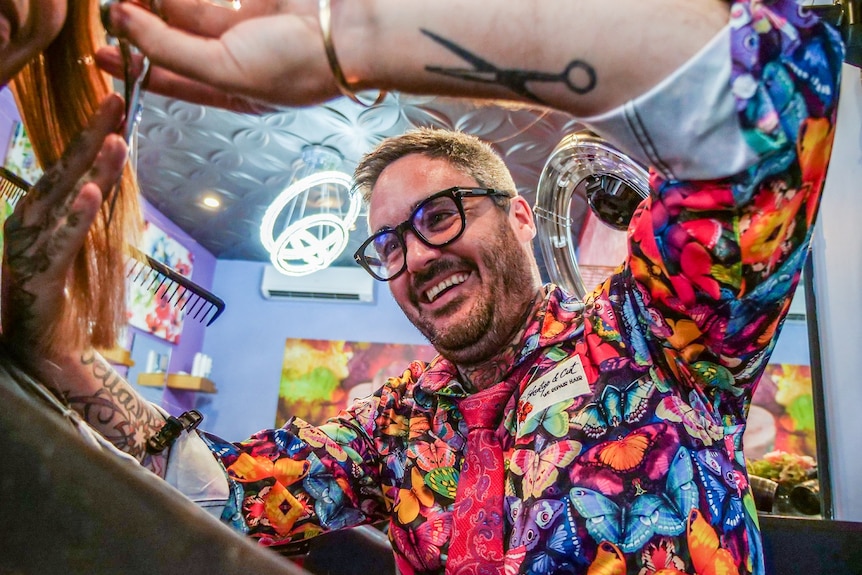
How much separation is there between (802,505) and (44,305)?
1.88 m

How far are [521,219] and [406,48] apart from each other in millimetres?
1000

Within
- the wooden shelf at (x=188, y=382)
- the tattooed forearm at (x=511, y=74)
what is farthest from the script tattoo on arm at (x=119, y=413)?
the wooden shelf at (x=188, y=382)

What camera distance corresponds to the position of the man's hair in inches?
43.3

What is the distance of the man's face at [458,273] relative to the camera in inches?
42.6

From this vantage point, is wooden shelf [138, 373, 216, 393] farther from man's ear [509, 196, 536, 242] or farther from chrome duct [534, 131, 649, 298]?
chrome duct [534, 131, 649, 298]

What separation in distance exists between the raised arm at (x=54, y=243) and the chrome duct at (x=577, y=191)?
53 centimetres

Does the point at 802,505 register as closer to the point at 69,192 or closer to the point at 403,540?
the point at 403,540

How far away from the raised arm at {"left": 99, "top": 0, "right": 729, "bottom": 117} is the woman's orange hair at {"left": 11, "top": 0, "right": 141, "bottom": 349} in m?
0.02

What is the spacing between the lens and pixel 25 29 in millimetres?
280

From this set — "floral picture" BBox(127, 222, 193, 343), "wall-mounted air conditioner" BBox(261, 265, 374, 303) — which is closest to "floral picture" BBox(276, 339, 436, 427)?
"wall-mounted air conditioner" BBox(261, 265, 374, 303)

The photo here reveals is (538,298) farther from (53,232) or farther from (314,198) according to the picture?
(53,232)

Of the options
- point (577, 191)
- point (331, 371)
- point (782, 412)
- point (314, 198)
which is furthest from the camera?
point (331, 371)

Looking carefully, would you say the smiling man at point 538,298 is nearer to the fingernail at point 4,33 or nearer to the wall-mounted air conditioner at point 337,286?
the fingernail at point 4,33

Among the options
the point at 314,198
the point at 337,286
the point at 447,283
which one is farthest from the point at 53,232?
the point at 337,286
